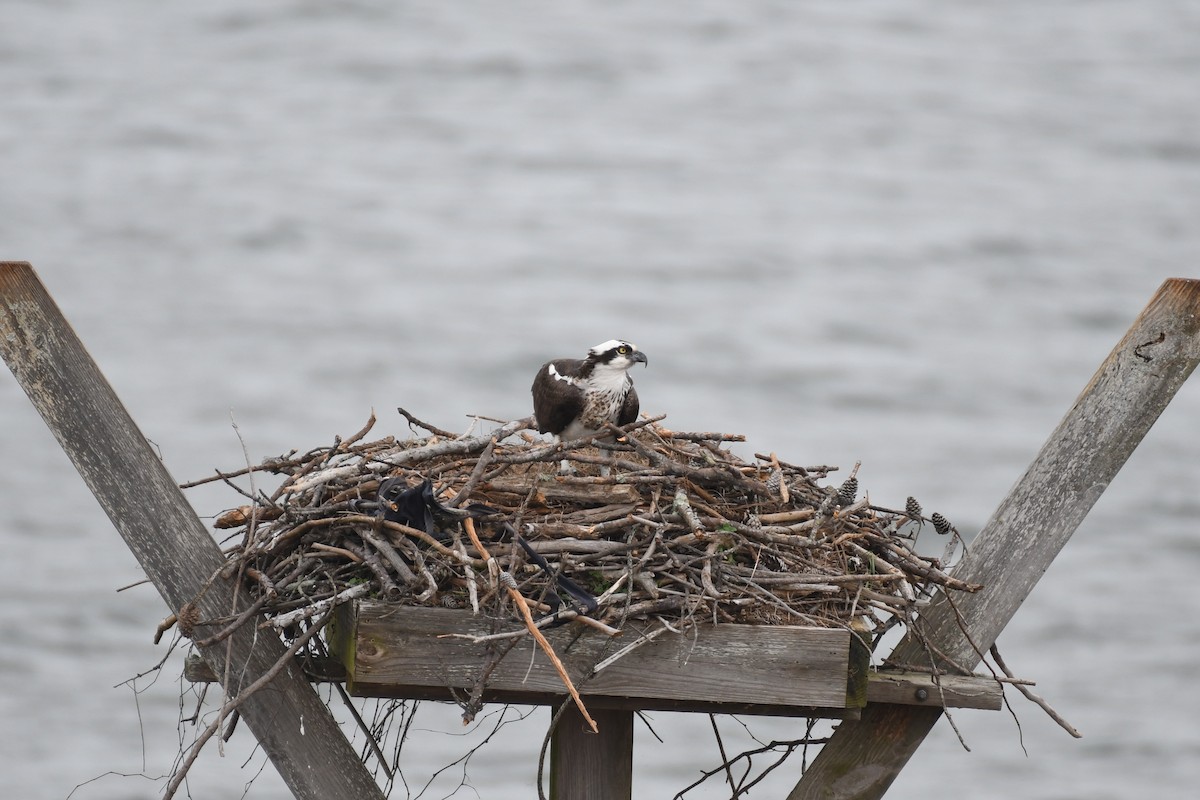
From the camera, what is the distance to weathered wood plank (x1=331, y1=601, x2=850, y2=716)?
3324mm

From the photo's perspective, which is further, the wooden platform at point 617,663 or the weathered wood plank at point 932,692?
the weathered wood plank at point 932,692

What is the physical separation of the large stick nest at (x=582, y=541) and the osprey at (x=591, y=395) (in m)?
0.53

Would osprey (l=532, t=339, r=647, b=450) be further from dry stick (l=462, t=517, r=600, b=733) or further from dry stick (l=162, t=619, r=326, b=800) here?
dry stick (l=162, t=619, r=326, b=800)

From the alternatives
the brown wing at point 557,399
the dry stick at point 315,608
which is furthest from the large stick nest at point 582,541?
the brown wing at point 557,399

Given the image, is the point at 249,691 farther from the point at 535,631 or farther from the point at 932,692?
the point at 932,692

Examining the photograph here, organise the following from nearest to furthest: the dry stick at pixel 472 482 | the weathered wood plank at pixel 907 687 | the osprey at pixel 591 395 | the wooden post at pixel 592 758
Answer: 1. the dry stick at pixel 472 482
2. the weathered wood plank at pixel 907 687
3. the wooden post at pixel 592 758
4. the osprey at pixel 591 395

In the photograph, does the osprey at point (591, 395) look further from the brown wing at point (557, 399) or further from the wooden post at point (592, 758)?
the wooden post at point (592, 758)

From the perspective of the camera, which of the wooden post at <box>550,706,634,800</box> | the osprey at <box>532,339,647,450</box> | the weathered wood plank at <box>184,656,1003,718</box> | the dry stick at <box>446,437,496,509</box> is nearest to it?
the dry stick at <box>446,437,496,509</box>

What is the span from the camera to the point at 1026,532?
3.91 metres

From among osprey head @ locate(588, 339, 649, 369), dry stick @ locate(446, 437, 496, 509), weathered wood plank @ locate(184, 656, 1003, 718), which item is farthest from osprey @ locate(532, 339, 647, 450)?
weathered wood plank @ locate(184, 656, 1003, 718)

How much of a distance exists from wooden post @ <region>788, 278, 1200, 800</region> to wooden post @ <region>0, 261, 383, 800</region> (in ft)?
4.33

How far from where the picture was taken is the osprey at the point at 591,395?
471 centimetres

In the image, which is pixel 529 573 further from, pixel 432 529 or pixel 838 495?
pixel 838 495

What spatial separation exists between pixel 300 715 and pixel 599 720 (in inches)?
32.6
